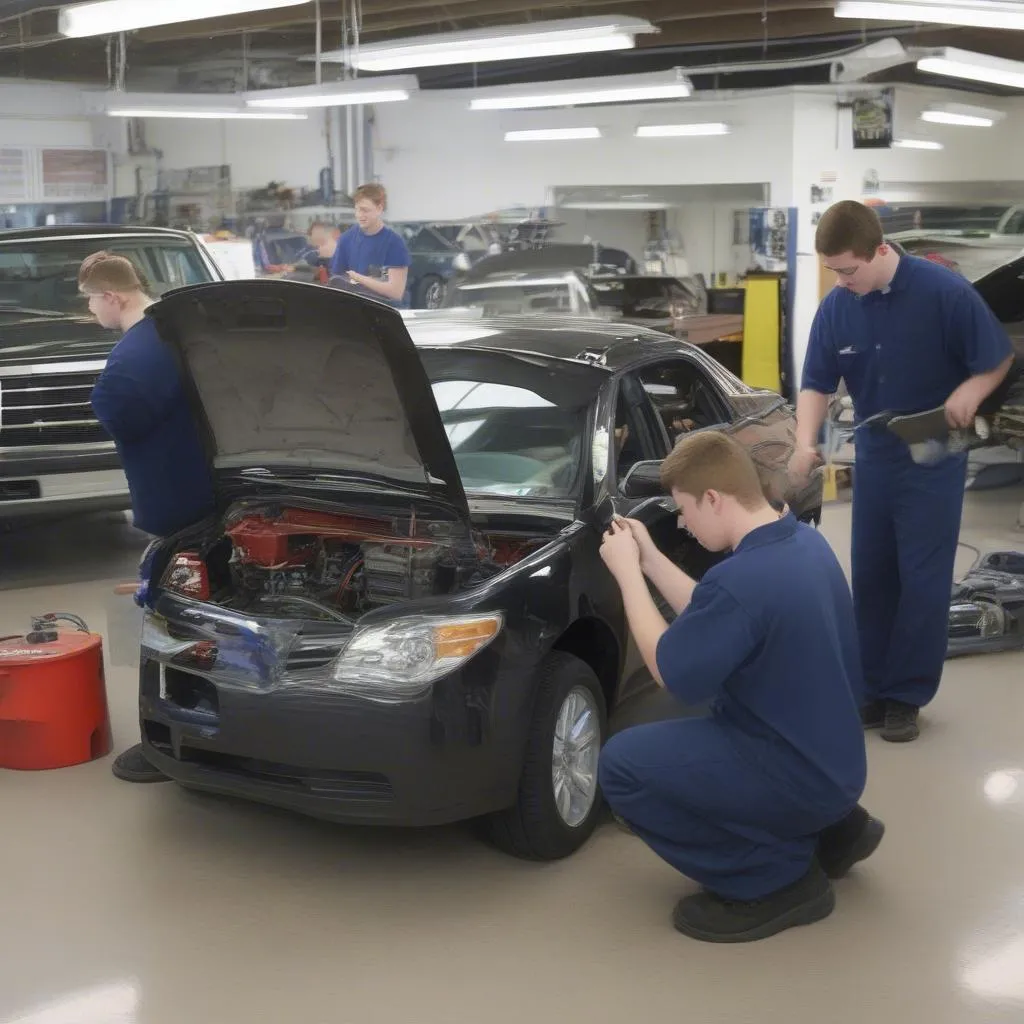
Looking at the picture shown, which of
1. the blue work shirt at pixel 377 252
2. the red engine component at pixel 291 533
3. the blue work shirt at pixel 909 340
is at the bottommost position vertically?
the red engine component at pixel 291 533

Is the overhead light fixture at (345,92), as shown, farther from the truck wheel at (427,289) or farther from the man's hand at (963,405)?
the man's hand at (963,405)

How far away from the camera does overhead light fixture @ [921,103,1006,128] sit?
16.0 m

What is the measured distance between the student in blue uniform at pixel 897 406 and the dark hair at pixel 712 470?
1.55 m

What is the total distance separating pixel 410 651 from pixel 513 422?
45.5 inches

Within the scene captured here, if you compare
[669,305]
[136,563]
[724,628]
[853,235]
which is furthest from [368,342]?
[669,305]

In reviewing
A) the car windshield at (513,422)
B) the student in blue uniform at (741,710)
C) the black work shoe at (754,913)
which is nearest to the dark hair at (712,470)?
the student in blue uniform at (741,710)

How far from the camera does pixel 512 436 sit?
4402mm

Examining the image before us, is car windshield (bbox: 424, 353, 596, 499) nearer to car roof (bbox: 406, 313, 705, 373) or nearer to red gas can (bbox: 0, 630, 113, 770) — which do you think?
car roof (bbox: 406, 313, 705, 373)

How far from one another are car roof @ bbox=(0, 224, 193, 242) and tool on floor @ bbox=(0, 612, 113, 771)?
3786 millimetres

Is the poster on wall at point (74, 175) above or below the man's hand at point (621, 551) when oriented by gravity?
above

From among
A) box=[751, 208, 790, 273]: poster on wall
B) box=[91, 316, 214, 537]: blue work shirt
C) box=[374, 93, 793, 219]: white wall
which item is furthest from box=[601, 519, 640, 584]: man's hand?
box=[374, 93, 793, 219]: white wall

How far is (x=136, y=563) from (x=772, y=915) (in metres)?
5.07

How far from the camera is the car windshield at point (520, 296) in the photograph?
10867 millimetres

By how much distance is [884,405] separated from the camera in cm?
477
